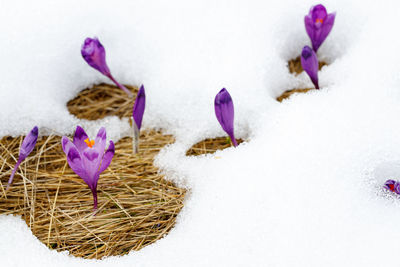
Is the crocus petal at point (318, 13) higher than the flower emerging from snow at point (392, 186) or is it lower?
higher

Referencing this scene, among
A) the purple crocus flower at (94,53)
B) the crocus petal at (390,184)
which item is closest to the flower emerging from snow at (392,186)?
the crocus petal at (390,184)

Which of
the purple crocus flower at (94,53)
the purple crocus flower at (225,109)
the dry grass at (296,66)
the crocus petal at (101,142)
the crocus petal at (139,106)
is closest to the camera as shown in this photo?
the crocus petal at (101,142)

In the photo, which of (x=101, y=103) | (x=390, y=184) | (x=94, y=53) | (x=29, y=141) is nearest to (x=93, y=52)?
(x=94, y=53)

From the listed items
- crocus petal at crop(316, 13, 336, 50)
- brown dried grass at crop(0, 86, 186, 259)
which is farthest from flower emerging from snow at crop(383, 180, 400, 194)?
crocus petal at crop(316, 13, 336, 50)

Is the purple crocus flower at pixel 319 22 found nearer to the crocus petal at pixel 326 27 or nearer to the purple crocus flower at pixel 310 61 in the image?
the crocus petal at pixel 326 27

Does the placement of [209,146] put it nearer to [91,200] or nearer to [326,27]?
[91,200]

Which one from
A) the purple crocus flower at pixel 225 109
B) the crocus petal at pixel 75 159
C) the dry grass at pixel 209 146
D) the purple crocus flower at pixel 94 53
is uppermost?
the purple crocus flower at pixel 94 53
